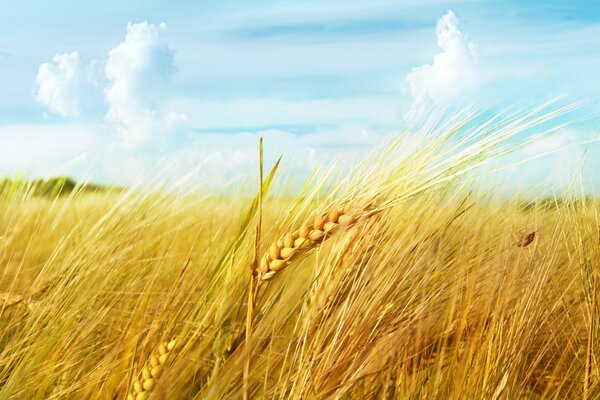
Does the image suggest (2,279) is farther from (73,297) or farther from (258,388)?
(258,388)

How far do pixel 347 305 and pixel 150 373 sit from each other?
11.9 inches

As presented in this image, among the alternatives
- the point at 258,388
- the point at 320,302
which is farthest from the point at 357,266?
the point at 258,388

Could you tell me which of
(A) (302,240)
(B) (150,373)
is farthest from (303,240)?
(B) (150,373)

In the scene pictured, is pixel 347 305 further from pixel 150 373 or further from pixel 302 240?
pixel 150 373

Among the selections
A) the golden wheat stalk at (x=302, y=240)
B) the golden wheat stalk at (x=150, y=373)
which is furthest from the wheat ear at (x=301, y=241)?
the golden wheat stalk at (x=150, y=373)

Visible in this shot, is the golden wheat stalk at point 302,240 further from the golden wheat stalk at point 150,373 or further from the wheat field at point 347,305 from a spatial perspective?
the golden wheat stalk at point 150,373

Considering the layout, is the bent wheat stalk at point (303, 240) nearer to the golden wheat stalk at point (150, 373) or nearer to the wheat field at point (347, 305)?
the wheat field at point (347, 305)

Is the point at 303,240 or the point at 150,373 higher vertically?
the point at 303,240

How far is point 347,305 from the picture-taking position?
1.01 meters

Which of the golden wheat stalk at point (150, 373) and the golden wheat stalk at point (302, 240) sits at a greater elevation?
the golden wheat stalk at point (302, 240)

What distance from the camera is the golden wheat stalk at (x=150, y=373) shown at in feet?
3.41

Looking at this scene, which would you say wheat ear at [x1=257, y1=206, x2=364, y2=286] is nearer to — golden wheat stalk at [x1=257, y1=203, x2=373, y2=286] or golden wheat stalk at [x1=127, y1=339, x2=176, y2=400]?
golden wheat stalk at [x1=257, y1=203, x2=373, y2=286]

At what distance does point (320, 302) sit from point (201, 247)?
2.26 ft

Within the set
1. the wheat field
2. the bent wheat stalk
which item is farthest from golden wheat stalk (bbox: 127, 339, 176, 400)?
the bent wheat stalk
